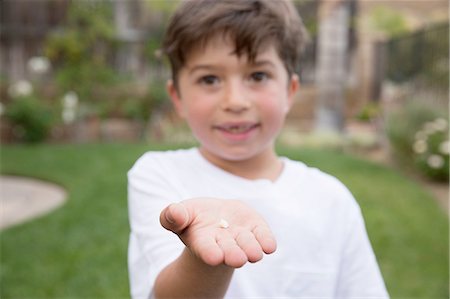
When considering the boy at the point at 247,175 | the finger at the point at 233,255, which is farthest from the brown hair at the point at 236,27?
the finger at the point at 233,255

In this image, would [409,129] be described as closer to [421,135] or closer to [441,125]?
[421,135]

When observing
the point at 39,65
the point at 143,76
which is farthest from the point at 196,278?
the point at 143,76

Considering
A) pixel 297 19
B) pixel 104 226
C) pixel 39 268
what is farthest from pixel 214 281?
pixel 104 226

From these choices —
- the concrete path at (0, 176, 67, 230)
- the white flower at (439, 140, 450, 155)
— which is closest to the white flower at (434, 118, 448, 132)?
the white flower at (439, 140, 450, 155)

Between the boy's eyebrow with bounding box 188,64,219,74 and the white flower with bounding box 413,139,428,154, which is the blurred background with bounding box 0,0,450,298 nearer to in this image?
the white flower with bounding box 413,139,428,154

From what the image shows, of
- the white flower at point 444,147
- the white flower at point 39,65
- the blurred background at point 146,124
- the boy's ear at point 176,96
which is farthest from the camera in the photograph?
the white flower at point 39,65

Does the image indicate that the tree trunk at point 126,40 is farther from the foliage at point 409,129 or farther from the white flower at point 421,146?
the white flower at point 421,146

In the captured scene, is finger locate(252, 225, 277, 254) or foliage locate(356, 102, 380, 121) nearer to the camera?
finger locate(252, 225, 277, 254)

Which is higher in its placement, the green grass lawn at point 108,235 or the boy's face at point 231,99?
the boy's face at point 231,99
